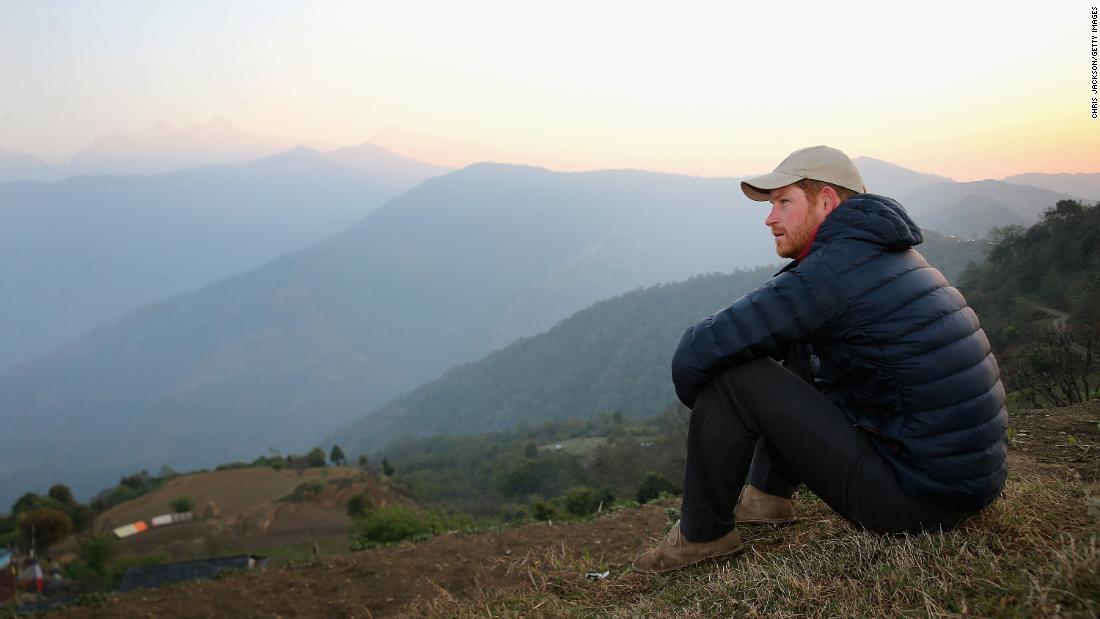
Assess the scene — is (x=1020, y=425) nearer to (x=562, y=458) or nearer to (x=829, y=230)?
(x=829, y=230)

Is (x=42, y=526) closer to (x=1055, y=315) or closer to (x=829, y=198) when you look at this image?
(x=829, y=198)

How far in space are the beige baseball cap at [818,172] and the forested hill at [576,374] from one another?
78.9m

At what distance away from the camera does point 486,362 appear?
128 meters

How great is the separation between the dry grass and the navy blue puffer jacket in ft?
0.71

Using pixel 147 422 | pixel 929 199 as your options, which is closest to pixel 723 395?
pixel 929 199

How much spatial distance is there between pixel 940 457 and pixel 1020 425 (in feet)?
13.5

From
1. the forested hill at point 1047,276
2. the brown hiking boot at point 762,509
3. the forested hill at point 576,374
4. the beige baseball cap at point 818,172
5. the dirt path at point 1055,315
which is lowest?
the forested hill at point 576,374

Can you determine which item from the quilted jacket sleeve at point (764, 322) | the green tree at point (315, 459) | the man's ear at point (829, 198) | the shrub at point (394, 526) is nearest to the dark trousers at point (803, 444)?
the quilted jacket sleeve at point (764, 322)

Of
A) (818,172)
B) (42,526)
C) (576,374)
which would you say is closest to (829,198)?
(818,172)

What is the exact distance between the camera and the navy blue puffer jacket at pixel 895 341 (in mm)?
2225

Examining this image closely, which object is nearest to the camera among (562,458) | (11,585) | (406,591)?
(406,591)

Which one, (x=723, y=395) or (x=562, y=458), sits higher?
(x=723, y=395)

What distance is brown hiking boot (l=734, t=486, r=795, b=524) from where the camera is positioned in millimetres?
3291

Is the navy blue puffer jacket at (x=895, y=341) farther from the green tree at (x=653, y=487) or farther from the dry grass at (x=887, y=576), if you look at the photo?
the green tree at (x=653, y=487)
